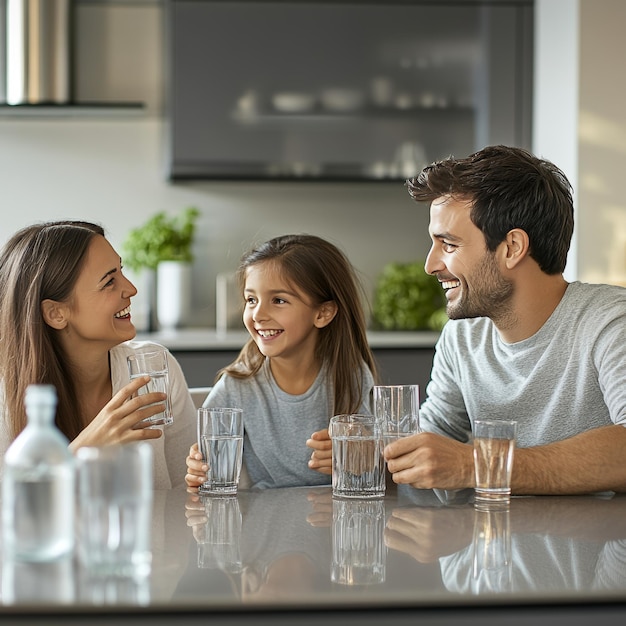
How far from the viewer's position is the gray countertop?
3664mm

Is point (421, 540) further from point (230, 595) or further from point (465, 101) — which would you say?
point (465, 101)

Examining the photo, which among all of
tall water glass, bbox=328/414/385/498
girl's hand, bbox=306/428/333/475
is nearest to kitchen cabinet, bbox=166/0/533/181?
girl's hand, bbox=306/428/333/475

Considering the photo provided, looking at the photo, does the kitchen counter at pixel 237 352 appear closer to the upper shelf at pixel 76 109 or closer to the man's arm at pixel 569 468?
the upper shelf at pixel 76 109

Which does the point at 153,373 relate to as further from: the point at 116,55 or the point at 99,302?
the point at 116,55

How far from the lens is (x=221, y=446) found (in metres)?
1.56

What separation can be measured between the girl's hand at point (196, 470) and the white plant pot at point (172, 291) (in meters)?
2.57

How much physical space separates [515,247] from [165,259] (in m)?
2.44

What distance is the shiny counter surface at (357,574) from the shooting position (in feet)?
3.12

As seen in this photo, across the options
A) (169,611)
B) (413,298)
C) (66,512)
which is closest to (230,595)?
(169,611)

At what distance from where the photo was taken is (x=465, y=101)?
13.2ft

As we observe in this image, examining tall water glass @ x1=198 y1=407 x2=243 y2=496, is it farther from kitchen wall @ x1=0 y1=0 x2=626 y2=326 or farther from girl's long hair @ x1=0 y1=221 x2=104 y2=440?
kitchen wall @ x1=0 y1=0 x2=626 y2=326

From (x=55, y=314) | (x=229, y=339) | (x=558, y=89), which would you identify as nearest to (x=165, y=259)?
(x=229, y=339)

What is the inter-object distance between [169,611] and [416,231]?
3.60 meters

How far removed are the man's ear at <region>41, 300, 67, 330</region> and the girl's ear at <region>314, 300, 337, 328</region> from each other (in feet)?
1.84
